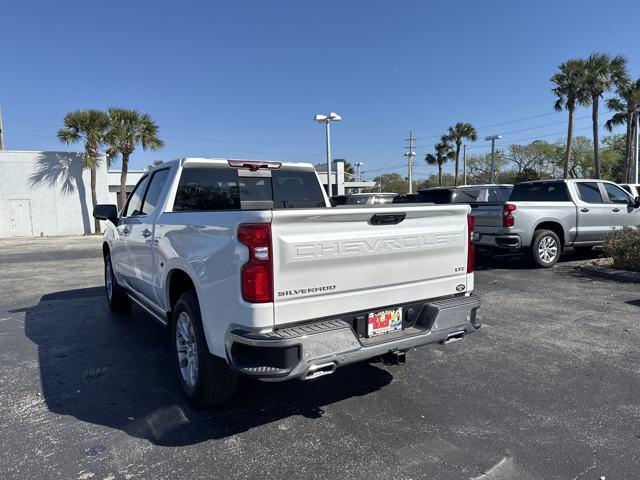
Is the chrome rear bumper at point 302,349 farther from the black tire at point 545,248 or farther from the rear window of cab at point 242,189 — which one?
the black tire at point 545,248

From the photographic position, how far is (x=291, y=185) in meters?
5.41

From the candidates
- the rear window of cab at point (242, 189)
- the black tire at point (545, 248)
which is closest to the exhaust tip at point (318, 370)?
the rear window of cab at point (242, 189)

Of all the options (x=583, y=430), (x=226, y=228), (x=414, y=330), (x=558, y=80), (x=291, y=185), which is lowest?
(x=583, y=430)

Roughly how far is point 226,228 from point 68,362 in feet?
9.81

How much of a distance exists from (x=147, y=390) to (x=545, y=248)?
8.62 m

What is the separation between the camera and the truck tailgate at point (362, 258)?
9.66 feet

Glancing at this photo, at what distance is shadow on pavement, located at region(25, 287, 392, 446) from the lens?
11.3ft

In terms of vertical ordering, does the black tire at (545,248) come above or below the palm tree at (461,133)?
below

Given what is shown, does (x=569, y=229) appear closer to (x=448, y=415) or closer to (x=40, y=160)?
(x=448, y=415)

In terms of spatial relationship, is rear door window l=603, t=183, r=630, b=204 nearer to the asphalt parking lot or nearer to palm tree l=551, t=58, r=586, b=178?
the asphalt parking lot

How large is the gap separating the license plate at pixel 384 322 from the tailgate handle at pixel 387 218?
0.65 m

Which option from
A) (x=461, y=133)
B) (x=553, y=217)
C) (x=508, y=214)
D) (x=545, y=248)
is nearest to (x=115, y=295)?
(x=508, y=214)

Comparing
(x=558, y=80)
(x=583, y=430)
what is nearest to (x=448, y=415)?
(x=583, y=430)

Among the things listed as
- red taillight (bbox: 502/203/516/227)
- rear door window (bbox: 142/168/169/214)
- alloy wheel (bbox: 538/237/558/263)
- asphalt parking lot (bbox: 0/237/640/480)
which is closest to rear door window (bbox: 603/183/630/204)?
alloy wheel (bbox: 538/237/558/263)
